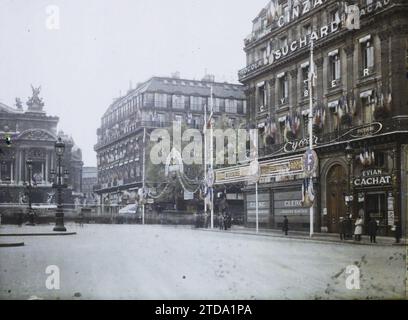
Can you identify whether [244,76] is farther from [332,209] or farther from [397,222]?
[397,222]

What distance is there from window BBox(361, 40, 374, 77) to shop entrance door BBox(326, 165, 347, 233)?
5.87 meters

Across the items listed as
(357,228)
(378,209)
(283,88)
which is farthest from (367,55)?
(357,228)

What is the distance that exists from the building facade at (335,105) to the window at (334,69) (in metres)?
0.05

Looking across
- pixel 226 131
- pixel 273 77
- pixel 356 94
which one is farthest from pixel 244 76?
pixel 226 131

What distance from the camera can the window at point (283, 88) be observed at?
101 ft

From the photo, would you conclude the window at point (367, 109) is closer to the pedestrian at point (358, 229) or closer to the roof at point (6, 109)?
the pedestrian at point (358, 229)

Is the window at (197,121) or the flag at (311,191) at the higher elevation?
the window at (197,121)

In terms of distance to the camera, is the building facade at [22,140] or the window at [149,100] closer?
the building facade at [22,140]

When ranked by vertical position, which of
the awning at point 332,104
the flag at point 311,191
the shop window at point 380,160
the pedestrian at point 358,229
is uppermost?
the awning at point 332,104

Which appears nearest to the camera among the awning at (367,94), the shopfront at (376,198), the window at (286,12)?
the awning at (367,94)

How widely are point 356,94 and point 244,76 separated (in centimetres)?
1117

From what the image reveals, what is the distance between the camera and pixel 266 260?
15211 millimetres

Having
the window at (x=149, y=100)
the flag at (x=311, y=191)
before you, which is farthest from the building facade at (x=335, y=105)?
the window at (x=149, y=100)

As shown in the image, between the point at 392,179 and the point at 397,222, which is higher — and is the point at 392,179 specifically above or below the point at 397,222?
above
